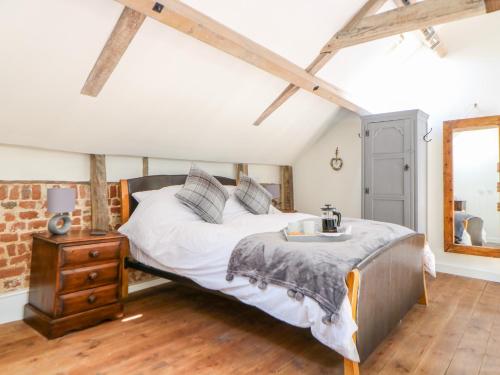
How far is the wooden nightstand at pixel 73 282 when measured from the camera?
245 centimetres

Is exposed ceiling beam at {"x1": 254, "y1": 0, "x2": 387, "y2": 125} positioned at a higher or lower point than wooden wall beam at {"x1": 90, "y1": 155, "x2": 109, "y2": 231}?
higher

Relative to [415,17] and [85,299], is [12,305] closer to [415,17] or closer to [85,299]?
[85,299]

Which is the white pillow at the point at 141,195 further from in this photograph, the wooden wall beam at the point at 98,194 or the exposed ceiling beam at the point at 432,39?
the exposed ceiling beam at the point at 432,39

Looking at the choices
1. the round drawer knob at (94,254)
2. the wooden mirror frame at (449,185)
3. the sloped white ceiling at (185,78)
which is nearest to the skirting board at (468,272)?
the wooden mirror frame at (449,185)

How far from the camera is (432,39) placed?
404cm

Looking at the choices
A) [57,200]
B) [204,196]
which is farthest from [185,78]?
[57,200]

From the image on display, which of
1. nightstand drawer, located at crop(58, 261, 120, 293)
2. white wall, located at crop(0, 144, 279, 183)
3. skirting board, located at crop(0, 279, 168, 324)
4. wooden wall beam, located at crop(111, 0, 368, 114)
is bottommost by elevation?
skirting board, located at crop(0, 279, 168, 324)

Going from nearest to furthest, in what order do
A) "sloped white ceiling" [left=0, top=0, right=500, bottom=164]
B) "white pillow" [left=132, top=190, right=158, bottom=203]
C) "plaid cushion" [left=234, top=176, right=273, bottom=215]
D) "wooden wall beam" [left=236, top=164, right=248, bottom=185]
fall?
"sloped white ceiling" [left=0, top=0, right=500, bottom=164] → "white pillow" [left=132, top=190, right=158, bottom=203] → "plaid cushion" [left=234, top=176, right=273, bottom=215] → "wooden wall beam" [left=236, top=164, right=248, bottom=185]

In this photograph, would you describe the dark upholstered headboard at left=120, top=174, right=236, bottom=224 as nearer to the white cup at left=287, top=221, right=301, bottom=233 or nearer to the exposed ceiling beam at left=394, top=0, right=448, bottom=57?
the white cup at left=287, top=221, right=301, bottom=233

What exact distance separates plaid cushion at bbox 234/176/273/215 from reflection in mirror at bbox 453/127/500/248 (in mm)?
2541

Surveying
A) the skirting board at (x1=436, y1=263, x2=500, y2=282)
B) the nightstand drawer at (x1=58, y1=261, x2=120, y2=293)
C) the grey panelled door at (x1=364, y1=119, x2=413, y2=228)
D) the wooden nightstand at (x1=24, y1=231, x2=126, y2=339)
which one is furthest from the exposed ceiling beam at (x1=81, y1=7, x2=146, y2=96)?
the skirting board at (x1=436, y1=263, x2=500, y2=282)

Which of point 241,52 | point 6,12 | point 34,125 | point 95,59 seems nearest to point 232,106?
point 241,52

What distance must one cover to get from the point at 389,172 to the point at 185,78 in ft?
9.44

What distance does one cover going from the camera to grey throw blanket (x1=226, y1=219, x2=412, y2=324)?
6.00ft
